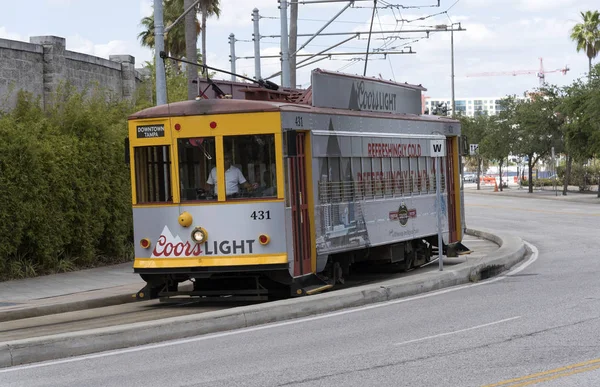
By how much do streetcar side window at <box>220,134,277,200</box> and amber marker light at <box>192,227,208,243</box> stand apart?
611 mm

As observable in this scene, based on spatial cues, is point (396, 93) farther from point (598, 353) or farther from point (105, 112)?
point (598, 353)

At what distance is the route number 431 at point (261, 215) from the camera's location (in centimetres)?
1495

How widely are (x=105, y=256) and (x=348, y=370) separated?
1377 centimetres

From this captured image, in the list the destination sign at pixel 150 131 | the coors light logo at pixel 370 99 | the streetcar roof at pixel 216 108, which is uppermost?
the coors light logo at pixel 370 99

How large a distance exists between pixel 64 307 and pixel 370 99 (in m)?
6.62

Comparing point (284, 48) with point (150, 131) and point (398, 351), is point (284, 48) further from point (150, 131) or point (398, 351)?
point (398, 351)

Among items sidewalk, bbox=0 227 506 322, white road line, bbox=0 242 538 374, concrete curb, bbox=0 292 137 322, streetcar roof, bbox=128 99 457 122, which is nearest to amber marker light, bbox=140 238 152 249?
sidewalk, bbox=0 227 506 322

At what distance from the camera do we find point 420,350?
34.7 feet

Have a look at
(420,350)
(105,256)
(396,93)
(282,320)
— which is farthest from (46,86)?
(420,350)

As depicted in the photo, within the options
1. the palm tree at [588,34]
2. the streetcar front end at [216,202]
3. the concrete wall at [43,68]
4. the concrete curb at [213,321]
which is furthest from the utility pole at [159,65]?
the palm tree at [588,34]

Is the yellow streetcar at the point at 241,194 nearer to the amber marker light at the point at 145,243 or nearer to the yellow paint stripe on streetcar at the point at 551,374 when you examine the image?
the amber marker light at the point at 145,243

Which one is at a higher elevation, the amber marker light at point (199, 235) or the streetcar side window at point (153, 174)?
the streetcar side window at point (153, 174)

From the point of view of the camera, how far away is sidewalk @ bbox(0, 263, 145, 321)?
49.8ft

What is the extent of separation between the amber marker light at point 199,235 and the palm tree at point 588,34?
67344mm
